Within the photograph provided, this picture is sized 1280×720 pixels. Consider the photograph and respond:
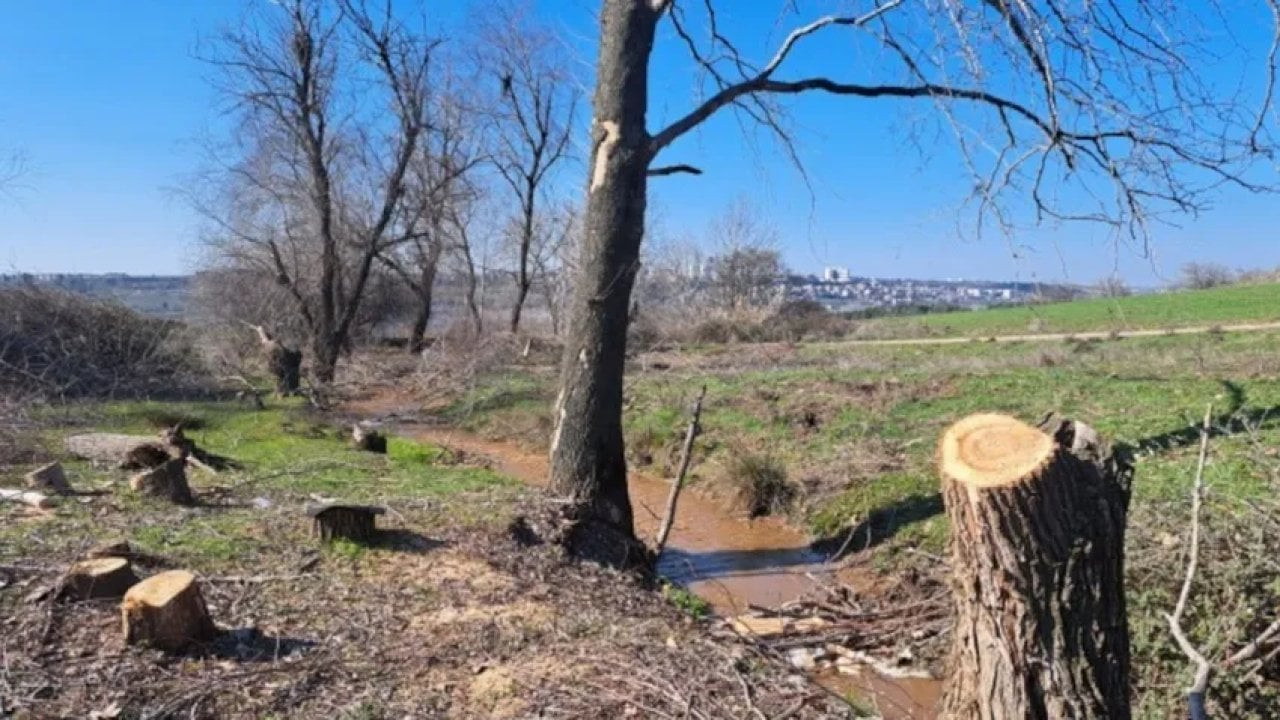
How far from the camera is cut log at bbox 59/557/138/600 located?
15.9ft

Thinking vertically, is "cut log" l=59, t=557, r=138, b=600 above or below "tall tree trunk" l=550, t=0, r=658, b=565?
below

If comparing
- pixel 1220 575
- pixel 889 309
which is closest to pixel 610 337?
pixel 1220 575

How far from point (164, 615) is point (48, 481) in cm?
400

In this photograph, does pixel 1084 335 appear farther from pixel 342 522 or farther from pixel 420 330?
pixel 342 522

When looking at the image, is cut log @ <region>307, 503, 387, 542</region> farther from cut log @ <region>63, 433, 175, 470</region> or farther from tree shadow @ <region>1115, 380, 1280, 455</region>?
tree shadow @ <region>1115, 380, 1280, 455</region>

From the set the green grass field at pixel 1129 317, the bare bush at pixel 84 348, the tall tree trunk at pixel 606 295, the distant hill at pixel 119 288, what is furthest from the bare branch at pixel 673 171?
the green grass field at pixel 1129 317

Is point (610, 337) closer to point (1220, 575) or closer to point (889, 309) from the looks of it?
point (1220, 575)

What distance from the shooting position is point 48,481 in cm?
753

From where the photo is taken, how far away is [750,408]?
1484cm

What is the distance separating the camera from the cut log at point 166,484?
761 cm

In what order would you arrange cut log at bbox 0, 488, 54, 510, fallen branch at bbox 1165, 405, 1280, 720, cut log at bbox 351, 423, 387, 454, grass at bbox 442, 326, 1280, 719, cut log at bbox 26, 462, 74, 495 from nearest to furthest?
fallen branch at bbox 1165, 405, 1280, 720, grass at bbox 442, 326, 1280, 719, cut log at bbox 0, 488, 54, 510, cut log at bbox 26, 462, 74, 495, cut log at bbox 351, 423, 387, 454

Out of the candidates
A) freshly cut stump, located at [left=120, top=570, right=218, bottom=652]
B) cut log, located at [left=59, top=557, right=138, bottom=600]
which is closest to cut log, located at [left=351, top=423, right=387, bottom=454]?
cut log, located at [left=59, top=557, right=138, bottom=600]

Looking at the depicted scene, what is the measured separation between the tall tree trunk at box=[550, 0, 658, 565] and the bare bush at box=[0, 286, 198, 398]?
10820 mm

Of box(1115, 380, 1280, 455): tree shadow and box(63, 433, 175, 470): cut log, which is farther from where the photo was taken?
box(63, 433, 175, 470): cut log
